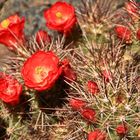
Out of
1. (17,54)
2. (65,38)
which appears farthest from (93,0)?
(17,54)

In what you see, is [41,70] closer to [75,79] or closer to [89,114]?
[75,79]

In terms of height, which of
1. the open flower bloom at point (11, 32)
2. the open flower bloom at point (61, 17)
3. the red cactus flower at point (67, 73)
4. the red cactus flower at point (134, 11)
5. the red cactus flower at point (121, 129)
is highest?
the open flower bloom at point (11, 32)

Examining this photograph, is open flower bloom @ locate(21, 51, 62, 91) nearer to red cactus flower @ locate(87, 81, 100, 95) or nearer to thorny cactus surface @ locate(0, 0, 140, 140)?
thorny cactus surface @ locate(0, 0, 140, 140)

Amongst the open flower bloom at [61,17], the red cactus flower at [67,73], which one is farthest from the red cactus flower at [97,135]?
the open flower bloom at [61,17]

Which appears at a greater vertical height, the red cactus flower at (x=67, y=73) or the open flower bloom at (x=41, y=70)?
the open flower bloom at (x=41, y=70)

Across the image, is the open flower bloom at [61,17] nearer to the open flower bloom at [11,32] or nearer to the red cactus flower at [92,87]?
the open flower bloom at [11,32]

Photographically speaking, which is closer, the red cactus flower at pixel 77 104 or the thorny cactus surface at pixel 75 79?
the thorny cactus surface at pixel 75 79
